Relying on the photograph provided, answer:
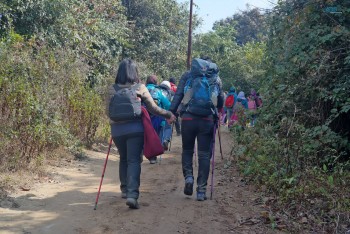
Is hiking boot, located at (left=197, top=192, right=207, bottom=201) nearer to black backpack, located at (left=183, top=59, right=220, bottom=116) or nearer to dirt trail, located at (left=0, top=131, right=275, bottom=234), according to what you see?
dirt trail, located at (left=0, top=131, right=275, bottom=234)

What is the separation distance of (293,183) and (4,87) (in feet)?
14.7

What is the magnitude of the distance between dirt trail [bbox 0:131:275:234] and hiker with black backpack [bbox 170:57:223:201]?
37 cm

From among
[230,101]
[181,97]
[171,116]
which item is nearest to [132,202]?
[171,116]

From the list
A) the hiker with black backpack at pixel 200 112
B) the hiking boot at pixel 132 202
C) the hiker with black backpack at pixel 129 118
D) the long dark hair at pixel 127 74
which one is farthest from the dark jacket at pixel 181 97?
the hiking boot at pixel 132 202

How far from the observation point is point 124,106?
19.2 ft

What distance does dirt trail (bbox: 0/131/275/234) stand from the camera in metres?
5.12

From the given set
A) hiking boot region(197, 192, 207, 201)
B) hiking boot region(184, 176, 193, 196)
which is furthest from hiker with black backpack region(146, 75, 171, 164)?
hiking boot region(197, 192, 207, 201)

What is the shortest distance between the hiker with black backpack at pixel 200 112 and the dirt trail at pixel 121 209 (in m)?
0.37

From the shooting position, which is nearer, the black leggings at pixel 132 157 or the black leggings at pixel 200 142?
the black leggings at pixel 132 157

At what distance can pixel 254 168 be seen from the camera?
7418 mm

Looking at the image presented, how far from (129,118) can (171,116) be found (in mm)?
720

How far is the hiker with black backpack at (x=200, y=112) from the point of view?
21.0 ft

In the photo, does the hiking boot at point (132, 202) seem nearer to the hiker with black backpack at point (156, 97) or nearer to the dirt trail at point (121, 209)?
the dirt trail at point (121, 209)

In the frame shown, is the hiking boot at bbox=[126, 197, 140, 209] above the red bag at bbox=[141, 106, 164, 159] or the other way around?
the other way around
